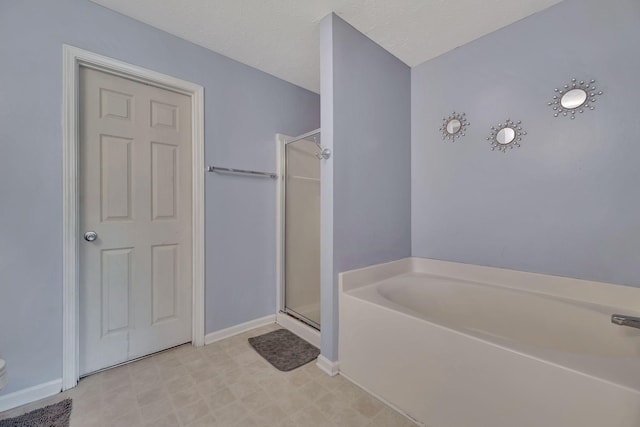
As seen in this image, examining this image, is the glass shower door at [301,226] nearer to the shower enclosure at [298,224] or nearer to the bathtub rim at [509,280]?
the shower enclosure at [298,224]

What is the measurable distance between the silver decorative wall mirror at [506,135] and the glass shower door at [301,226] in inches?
52.1

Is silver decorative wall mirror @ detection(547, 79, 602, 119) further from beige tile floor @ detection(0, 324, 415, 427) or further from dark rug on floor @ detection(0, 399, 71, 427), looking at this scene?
dark rug on floor @ detection(0, 399, 71, 427)

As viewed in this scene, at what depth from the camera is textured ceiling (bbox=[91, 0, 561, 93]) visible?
1462 millimetres

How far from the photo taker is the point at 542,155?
1.50 meters

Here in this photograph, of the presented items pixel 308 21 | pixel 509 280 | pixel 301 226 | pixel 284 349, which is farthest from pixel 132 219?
pixel 509 280

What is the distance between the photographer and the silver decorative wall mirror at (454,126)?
6.03 ft

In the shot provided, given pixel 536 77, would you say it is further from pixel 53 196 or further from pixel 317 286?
pixel 53 196

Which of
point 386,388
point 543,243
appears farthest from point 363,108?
point 386,388

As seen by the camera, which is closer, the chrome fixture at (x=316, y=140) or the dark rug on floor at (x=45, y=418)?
the dark rug on floor at (x=45, y=418)

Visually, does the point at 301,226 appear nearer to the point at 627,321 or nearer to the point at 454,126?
the point at 454,126

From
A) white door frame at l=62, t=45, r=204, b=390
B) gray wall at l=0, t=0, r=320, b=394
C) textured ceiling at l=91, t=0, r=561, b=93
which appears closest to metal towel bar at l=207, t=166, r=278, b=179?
gray wall at l=0, t=0, r=320, b=394

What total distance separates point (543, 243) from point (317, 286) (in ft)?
5.26

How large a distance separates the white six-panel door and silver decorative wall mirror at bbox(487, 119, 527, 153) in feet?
7.16

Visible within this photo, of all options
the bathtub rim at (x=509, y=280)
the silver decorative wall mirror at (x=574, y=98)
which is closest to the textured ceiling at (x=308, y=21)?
the silver decorative wall mirror at (x=574, y=98)
